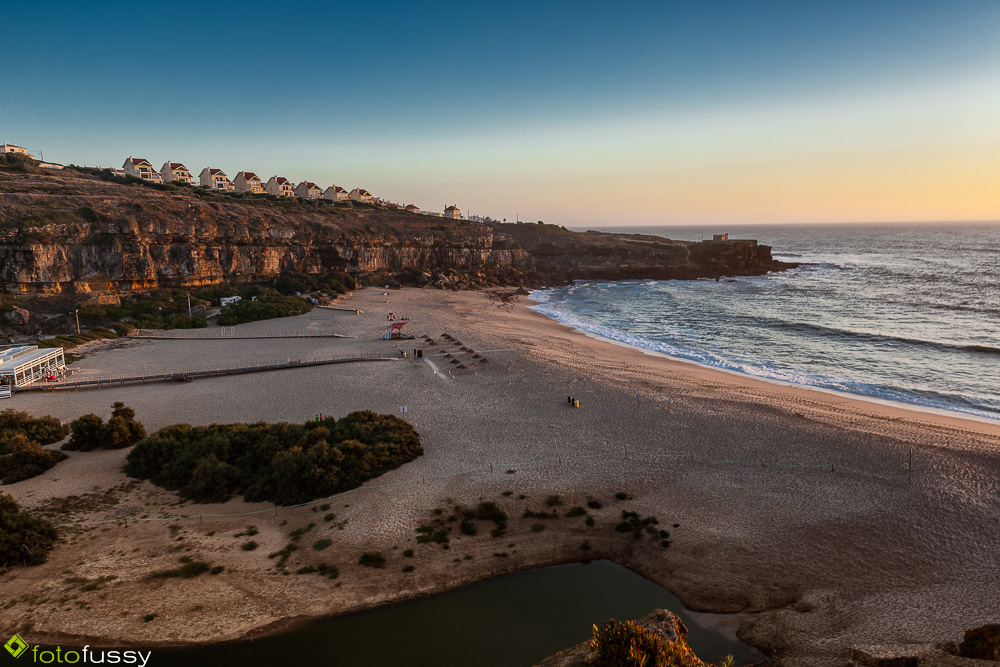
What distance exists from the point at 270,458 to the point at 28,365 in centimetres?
2242

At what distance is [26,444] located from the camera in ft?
68.7

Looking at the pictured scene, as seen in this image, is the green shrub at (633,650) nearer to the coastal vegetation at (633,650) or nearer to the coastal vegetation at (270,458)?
the coastal vegetation at (633,650)

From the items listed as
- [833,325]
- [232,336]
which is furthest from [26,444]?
[833,325]

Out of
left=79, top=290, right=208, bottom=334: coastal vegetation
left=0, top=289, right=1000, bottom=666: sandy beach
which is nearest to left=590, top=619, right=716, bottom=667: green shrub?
left=0, top=289, right=1000, bottom=666: sandy beach

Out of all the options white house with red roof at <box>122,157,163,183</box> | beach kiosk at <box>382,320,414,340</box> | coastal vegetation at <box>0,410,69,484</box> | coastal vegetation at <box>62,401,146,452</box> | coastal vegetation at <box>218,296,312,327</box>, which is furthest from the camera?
white house with red roof at <box>122,157,163,183</box>

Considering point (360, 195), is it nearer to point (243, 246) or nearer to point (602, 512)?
point (243, 246)

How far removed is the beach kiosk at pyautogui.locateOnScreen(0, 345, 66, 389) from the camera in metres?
29.6

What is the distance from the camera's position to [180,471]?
19672mm

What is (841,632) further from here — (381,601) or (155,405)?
(155,405)

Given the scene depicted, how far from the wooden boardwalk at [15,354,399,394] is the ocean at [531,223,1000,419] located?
26.0m

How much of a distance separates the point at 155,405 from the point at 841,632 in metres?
32.1

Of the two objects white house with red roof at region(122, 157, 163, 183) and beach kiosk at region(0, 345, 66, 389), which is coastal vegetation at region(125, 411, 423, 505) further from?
white house with red roof at region(122, 157, 163, 183)

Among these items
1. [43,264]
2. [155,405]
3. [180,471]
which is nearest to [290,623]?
[180,471]

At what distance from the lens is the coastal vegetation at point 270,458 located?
1897 cm
